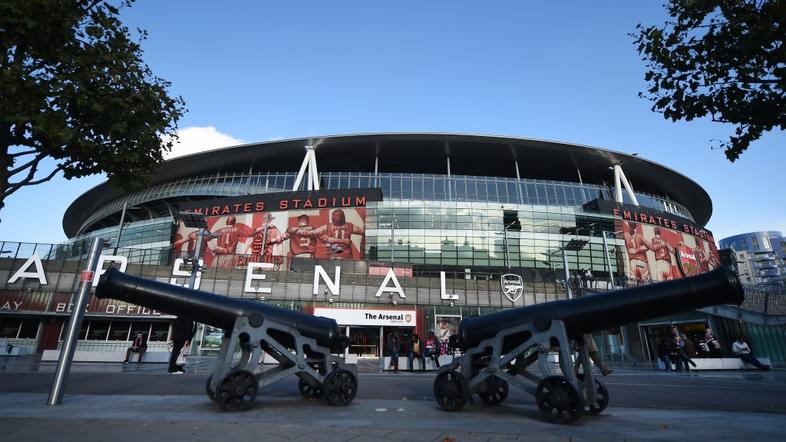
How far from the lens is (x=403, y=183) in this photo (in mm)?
44250

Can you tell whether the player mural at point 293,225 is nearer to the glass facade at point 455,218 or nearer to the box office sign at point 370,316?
the glass facade at point 455,218

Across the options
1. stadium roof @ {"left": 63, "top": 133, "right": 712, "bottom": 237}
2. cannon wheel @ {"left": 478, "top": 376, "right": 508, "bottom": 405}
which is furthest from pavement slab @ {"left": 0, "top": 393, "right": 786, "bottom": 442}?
stadium roof @ {"left": 63, "top": 133, "right": 712, "bottom": 237}

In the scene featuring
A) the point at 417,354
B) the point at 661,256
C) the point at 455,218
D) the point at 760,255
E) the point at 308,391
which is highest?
the point at 760,255

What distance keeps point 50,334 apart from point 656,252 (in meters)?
53.0

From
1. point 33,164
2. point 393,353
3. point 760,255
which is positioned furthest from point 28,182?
point 760,255

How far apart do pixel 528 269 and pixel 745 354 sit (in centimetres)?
2198

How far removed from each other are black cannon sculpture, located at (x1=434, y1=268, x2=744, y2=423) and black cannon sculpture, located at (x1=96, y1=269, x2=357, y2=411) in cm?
198

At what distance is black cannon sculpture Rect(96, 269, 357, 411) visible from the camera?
6.03m

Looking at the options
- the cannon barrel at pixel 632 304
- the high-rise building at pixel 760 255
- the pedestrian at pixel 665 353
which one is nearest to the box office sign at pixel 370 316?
the pedestrian at pixel 665 353

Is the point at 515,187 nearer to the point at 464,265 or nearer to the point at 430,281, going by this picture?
the point at 464,265

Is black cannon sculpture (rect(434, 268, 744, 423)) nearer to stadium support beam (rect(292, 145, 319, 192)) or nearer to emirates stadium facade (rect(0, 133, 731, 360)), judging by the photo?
emirates stadium facade (rect(0, 133, 731, 360))

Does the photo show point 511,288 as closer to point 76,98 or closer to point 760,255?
point 76,98

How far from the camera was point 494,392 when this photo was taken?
22.2 ft

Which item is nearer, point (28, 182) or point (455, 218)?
point (28, 182)
